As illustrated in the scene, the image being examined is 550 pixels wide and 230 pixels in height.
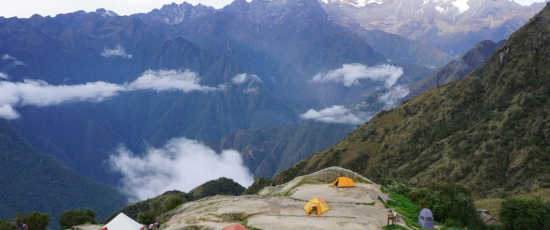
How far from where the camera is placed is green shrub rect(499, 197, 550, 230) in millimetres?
28078

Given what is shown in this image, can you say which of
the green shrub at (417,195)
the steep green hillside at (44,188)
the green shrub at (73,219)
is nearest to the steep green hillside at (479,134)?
the green shrub at (417,195)

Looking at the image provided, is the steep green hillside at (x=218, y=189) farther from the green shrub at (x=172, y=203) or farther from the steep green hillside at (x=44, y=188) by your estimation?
the steep green hillside at (x=44, y=188)

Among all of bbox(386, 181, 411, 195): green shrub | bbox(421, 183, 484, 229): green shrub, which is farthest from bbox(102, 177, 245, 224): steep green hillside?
bbox(421, 183, 484, 229): green shrub

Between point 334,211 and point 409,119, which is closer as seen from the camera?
point 334,211

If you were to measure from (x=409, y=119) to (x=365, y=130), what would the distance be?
46.7ft

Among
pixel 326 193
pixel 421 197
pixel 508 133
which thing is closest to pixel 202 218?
pixel 326 193

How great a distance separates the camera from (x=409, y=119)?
9044cm

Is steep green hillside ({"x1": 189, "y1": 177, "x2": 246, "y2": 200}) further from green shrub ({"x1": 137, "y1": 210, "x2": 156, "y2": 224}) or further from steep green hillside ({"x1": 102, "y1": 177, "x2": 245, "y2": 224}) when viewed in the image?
green shrub ({"x1": 137, "y1": 210, "x2": 156, "y2": 224})

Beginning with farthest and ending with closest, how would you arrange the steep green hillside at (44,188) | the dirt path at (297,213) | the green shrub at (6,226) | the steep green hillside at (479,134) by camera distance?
the steep green hillside at (44,188)
the steep green hillside at (479,134)
the green shrub at (6,226)
the dirt path at (297,213)

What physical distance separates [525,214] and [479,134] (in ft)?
126

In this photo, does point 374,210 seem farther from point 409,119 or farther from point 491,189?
point 409,119

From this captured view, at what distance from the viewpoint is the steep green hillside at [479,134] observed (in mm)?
50469

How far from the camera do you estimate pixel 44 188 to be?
573ft

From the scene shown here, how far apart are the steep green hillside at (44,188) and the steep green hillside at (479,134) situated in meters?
126
